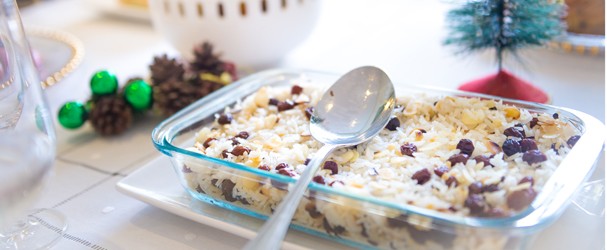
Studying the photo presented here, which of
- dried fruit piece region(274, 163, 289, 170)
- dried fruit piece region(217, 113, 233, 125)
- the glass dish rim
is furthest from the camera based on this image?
dried fruit piece region(217, 113, 233, 125)

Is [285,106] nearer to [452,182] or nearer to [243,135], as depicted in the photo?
[243,135]

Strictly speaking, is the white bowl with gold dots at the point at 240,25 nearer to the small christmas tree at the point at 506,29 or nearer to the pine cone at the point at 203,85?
the pine cone at the point at 203,85

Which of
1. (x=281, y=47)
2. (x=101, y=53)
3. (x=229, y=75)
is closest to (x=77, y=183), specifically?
(x=229, y=75)

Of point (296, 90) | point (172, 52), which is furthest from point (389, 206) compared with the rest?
point (172, 52)

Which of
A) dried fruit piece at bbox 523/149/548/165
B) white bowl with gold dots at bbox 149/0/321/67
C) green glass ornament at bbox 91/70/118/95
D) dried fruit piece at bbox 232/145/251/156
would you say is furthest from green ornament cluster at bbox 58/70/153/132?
dried fruit piece at bbox 523/149/548/165

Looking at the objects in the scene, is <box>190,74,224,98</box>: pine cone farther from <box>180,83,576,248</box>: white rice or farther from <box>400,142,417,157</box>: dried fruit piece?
<box>400,142,417,157</box>: dried fruit piece

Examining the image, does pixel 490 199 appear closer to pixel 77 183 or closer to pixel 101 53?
pixel 77 183
